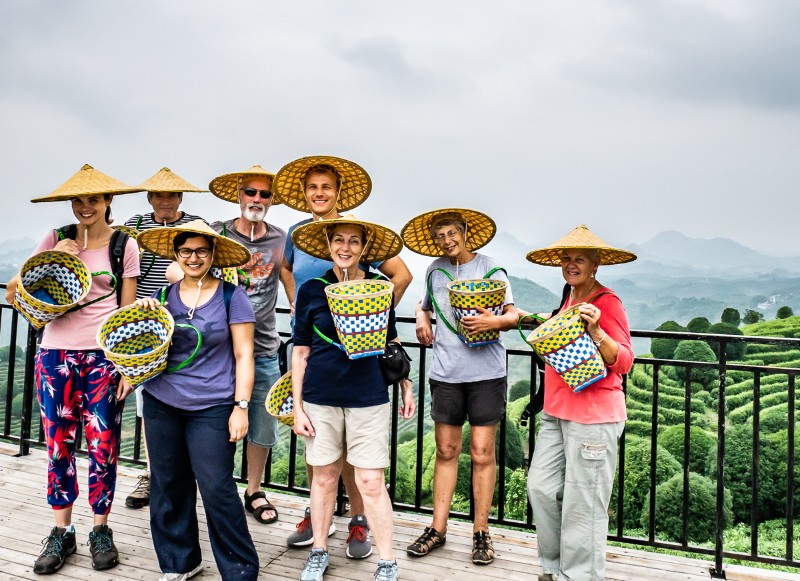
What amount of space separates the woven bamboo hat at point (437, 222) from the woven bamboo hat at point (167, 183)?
1.30m

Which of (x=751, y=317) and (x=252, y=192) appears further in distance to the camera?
(x=751, y=317)

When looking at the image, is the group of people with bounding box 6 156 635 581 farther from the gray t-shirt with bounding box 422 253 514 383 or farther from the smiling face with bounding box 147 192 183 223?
the smiling face with bounding box 147 192 183 223

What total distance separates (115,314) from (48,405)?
2.31 ft

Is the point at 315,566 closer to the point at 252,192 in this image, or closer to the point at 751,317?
the point at 252,192

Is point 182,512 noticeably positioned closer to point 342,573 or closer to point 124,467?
point 342,573

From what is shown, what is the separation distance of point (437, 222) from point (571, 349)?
0.98 metres

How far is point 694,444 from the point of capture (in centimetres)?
3234

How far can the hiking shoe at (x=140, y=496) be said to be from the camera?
3.44 meters

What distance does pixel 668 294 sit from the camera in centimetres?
7012

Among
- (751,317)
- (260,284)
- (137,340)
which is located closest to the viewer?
(137,340)

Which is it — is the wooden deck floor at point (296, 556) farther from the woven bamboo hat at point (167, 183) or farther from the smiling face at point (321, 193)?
the woven bamboo hat at point (167, 183)

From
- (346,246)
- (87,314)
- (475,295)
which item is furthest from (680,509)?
(87,314)

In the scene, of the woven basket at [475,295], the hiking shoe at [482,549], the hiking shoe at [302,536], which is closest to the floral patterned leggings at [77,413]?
the hiking shoe at [302,536]

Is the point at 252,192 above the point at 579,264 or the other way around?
above
